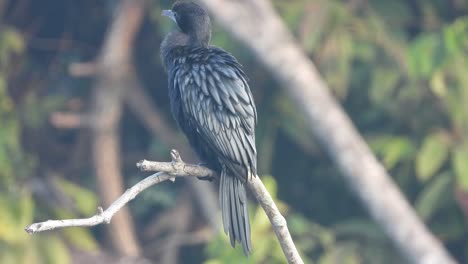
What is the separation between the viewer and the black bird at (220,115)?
381 cm

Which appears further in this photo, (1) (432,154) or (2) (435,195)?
(2) (435,195)

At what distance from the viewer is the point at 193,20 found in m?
4.28

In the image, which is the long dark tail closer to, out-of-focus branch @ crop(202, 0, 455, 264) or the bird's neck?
the bird's neck

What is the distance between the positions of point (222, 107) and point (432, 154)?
236 cm

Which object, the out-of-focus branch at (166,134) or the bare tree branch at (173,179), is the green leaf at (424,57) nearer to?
the out-of-focus branch at (166,134)

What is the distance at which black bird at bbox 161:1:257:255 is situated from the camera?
12.5 ft

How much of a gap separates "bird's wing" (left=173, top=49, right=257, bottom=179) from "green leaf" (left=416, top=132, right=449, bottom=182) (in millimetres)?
2237

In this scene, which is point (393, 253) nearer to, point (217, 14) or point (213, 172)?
point (217, 14)

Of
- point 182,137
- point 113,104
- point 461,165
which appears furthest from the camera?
point 182,137

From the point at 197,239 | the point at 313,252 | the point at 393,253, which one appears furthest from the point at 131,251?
the point at 393,253

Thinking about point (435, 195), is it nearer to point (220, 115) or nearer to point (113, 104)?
point (113, 104)

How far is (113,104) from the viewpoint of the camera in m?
6.93

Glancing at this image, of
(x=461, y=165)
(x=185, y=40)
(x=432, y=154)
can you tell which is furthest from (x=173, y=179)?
(x=432, y=154)

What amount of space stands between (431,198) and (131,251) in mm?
2015
